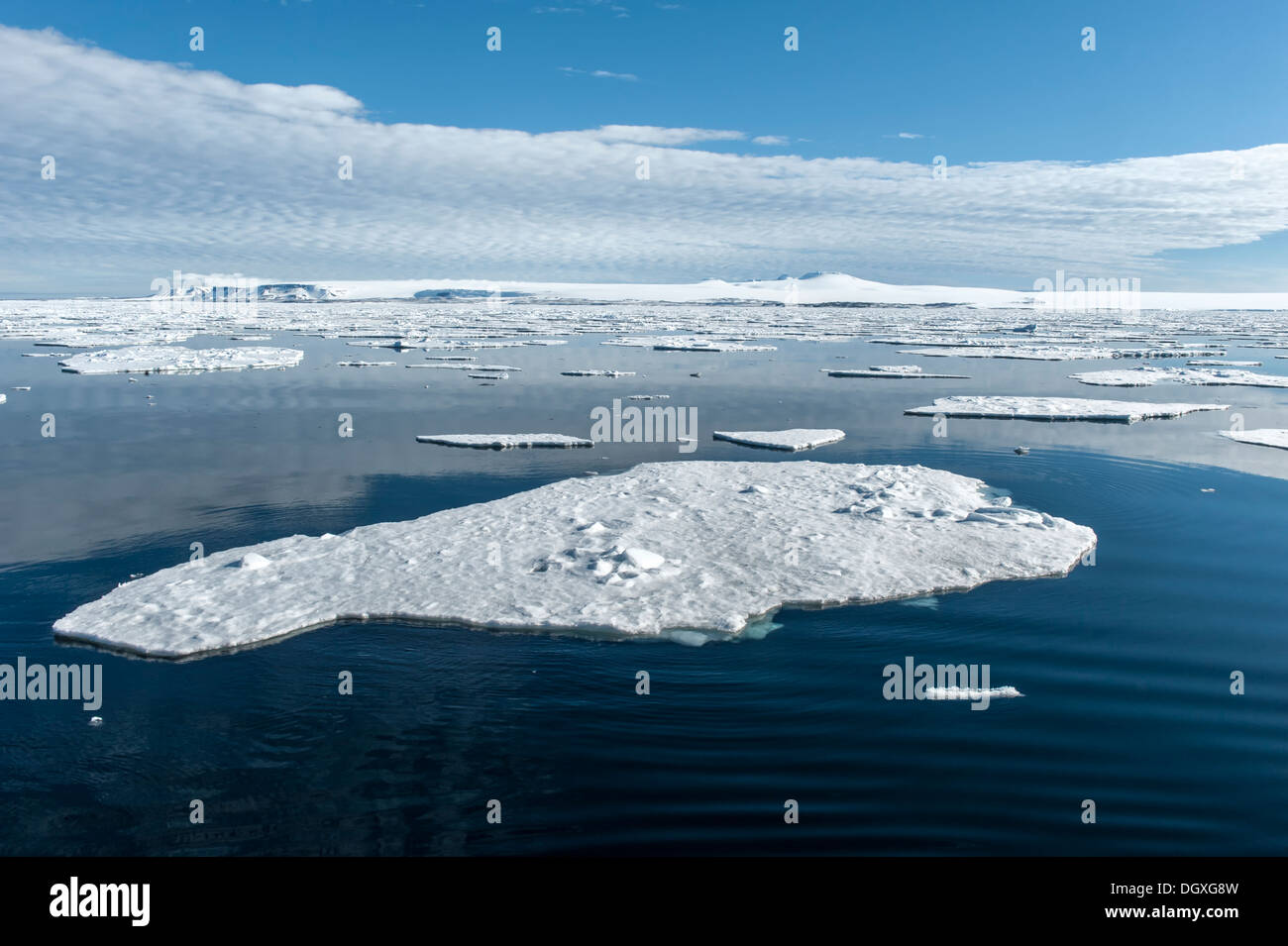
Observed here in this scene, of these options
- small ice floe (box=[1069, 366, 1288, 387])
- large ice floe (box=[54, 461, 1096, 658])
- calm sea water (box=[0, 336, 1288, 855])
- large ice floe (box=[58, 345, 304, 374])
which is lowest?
calm sea water (box=[0, 336, 1288, 855])

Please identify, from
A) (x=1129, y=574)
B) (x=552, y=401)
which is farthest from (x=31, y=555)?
(x=552, y=401)

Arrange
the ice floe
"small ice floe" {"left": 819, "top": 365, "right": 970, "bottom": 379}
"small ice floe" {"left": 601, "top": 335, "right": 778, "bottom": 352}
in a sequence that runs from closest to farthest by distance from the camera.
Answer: the ice floe
"small ice floe" {"left": 819, "top": 365, "right": 970, "bottom": 379}
"small ice floe" {"left": 601, "top": 335, "right": 778, "bottom": 352}

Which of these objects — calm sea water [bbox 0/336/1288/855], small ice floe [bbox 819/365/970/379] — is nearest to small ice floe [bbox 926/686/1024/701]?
calm sea water [bbox 0/336/1288/855]

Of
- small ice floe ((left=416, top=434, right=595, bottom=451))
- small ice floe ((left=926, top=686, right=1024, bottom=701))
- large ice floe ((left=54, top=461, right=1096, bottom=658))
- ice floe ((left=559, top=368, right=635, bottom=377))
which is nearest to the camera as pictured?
small ice floe ((left=926, top=686, right=1024, bottom=701))

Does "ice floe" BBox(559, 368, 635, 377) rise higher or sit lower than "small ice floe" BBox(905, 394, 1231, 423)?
higher

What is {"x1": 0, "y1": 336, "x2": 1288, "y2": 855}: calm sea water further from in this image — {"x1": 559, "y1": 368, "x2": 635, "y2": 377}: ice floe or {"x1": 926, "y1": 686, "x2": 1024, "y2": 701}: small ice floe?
{"x1": 559, "y1": 368, "x2": 635, "y2": 377}: ice floe

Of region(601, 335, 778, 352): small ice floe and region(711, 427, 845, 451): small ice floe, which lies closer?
region(711, 427, 845, 451): small ice floe
